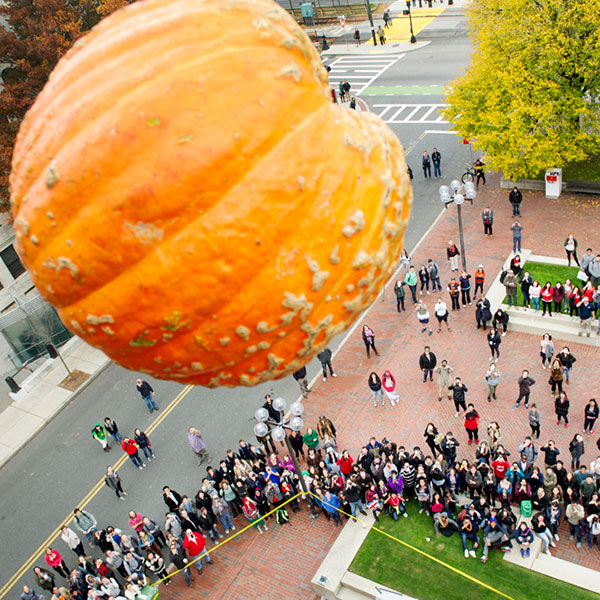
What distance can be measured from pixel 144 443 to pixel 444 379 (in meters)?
8.88

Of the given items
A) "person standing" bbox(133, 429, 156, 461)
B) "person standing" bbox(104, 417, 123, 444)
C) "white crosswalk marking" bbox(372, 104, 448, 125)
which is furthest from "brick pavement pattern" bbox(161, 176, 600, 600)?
"white crosswalk marking" bbox(372, 104, 448, 125)

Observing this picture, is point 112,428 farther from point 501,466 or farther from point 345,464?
point 501,466

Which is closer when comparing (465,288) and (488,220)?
(465,288)

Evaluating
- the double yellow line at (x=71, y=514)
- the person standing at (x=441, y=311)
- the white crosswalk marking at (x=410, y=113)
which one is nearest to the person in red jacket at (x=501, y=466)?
the person standing at (x=441, y=311)

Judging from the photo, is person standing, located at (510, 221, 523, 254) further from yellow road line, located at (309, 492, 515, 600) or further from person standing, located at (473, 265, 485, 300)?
yellow road line, located at (309, 492, 515, 600)

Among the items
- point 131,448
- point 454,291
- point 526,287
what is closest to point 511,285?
point 526,287

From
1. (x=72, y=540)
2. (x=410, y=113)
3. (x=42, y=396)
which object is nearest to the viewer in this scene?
(x=72, y=540)

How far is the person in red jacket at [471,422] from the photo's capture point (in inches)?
620

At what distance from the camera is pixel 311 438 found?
16828mm

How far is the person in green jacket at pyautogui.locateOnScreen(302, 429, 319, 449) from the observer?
16812 mm

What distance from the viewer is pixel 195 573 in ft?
50.0

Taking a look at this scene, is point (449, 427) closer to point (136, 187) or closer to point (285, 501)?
point (285, 501)

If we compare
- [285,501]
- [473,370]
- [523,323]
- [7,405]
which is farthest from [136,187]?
[7,405]

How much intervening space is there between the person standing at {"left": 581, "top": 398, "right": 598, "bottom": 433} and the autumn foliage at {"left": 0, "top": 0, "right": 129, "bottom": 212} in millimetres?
20760
